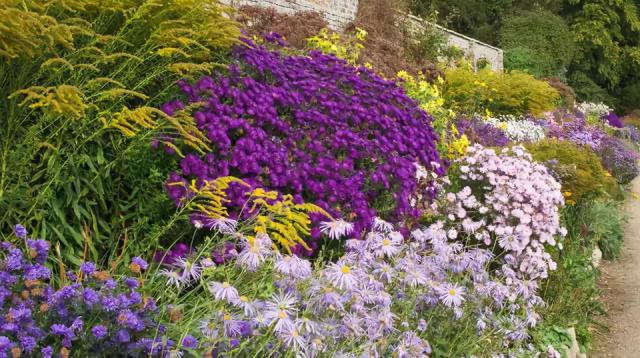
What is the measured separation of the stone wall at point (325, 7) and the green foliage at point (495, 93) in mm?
2374

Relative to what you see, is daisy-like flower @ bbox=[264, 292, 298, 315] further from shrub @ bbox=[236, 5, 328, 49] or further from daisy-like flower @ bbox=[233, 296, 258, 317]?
shrub @ bbox=[236, 5, 328, 49]

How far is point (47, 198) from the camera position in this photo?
8.93 ft

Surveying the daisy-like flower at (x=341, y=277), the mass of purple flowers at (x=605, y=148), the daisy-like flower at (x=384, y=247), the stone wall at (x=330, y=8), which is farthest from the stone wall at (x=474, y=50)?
the daisy-like flower at (x=341, y=277)

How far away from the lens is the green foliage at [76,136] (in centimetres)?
271

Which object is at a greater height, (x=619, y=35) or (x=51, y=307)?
(x=51, y=307)

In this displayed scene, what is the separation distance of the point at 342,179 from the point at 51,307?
2223 mm

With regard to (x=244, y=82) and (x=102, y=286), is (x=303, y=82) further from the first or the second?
(x=102, y=286)

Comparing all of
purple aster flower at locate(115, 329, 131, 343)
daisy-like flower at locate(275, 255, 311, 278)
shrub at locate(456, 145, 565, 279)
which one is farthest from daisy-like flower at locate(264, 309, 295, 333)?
shrub at locate(456, 145, 565, 279)

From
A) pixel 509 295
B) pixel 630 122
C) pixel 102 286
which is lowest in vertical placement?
pixel 630 122

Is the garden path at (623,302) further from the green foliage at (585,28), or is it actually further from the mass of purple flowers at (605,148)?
the green foliage at (585,28)

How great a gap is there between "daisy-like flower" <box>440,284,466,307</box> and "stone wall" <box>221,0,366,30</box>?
625 cm

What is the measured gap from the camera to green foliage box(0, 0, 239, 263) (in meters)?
2.71

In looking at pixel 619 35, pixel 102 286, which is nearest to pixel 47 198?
pixel 102 286

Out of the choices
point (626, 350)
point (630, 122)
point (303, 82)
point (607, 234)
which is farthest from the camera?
point (630, 122)
